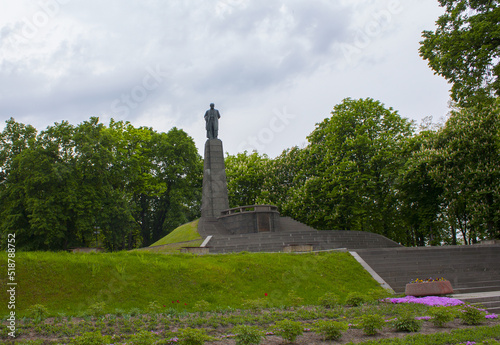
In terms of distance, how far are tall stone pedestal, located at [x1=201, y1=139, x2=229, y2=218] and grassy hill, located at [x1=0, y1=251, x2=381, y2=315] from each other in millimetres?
15430

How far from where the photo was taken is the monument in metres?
31.2

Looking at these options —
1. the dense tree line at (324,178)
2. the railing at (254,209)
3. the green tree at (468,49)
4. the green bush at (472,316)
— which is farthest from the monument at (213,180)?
the green bush at (472,316)

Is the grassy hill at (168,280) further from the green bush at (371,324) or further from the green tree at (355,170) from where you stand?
the green tree at (355,170)

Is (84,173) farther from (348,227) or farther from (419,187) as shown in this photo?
(419,187)

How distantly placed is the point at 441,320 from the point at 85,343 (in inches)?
262

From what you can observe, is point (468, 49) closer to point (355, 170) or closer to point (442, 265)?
point (442, 265)

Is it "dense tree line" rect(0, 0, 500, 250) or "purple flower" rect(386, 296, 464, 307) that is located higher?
"dense tree line" rect(0, 0, 500, 250)

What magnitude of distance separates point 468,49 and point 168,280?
11612 mm

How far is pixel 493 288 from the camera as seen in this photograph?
1580 centimetres

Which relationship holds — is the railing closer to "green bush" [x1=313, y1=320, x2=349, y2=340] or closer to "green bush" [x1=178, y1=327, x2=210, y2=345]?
"green bush" [x1=313, y1=320, x2=349, y2=340]

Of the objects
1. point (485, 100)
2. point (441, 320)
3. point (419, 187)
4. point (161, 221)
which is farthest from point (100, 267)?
point (161, 221)

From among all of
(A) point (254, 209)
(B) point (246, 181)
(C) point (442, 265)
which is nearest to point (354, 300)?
(C) point (442, 265)

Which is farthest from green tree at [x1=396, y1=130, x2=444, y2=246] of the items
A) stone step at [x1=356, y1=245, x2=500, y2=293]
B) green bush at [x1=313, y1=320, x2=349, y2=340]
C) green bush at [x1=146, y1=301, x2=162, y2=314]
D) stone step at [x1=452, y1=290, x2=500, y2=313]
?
green bush at [x1=146, y1=301, x2=162, y2=314]

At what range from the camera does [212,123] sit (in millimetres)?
32656
